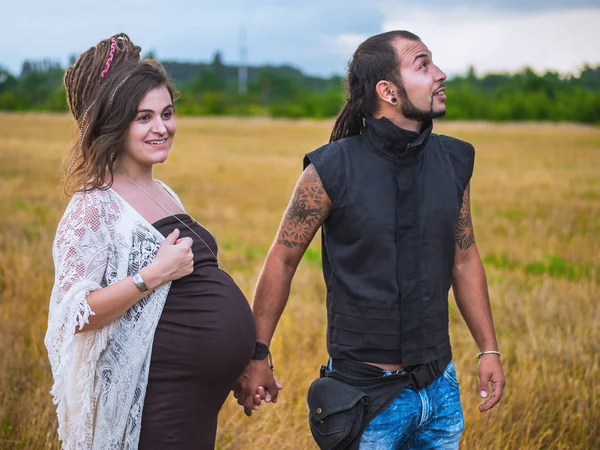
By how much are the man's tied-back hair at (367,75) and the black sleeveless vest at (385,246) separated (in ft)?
0.40

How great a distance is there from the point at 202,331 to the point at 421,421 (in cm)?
91

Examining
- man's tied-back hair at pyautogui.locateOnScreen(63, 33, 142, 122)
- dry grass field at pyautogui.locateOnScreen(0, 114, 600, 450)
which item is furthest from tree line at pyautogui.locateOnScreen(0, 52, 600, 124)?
man's tied-back hair at pyautogui.locateOnScreen(63, 33, 142, 122)

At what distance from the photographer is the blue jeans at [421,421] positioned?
288 cm

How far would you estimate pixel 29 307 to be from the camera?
21.5 feet

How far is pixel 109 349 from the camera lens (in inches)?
110

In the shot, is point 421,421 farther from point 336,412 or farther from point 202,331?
point 202,331

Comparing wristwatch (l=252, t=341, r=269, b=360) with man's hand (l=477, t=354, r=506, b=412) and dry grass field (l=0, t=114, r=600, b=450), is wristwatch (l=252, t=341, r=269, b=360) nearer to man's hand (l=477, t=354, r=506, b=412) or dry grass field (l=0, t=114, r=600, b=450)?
man's hand (l=477, t=354, r=506, b=412)

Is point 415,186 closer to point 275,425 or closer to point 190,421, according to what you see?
point 190,421

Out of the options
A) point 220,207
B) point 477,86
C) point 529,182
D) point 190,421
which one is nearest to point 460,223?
point 190,421

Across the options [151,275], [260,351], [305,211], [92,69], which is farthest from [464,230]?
[92,69]

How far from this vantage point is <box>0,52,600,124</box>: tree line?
75.1 metres

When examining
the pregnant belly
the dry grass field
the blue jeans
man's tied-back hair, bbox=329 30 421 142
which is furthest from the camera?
the dry grass field

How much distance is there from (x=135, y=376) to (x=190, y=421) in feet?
0.85

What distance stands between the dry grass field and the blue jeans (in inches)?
49.2
